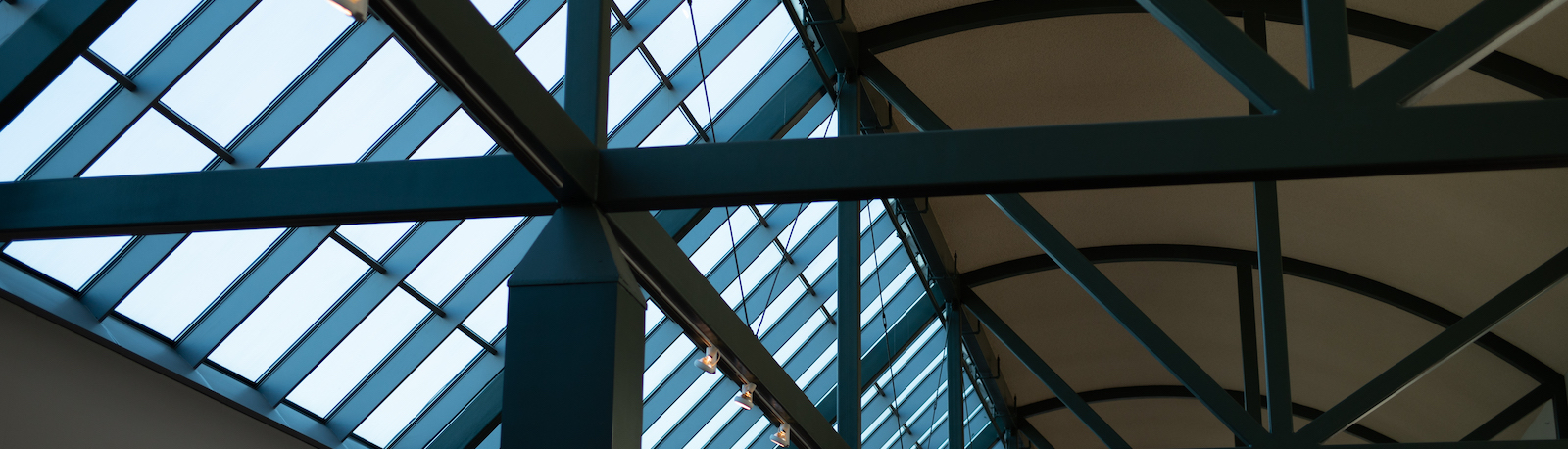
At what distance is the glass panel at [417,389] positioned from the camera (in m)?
11.8

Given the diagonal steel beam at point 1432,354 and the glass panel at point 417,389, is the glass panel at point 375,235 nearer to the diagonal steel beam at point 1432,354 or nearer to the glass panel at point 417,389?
the glass panel at point 417,389

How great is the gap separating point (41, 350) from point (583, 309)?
608 centimetres

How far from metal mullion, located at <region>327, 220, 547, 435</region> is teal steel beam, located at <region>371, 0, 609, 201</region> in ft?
19.0

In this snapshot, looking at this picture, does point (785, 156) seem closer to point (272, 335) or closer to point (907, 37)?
point (907, 37)

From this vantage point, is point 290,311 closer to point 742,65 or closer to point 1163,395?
point 742,65

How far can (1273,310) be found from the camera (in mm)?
9602

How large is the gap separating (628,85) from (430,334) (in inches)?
124

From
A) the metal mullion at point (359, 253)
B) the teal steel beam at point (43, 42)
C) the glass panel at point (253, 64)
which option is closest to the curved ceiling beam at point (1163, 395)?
the metal mullion at point (359, 253)

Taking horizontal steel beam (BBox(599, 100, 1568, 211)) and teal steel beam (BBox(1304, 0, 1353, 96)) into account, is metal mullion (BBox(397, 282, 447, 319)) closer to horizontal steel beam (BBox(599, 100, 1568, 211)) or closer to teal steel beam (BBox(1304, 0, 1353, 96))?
horizontal steel beam (BBox(599, 100, 1568, 211))

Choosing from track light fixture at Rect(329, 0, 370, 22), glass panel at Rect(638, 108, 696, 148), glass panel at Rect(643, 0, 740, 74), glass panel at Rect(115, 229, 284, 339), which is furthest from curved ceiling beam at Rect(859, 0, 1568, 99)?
track light fixture at Rect(329, 0, 370, 22)

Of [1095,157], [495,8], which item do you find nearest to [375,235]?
[495,8]

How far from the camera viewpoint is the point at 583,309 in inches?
204

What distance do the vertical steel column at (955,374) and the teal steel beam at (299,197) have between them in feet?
38.5

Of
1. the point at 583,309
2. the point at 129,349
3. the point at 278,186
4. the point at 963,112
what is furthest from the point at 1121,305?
the point at 129,349
